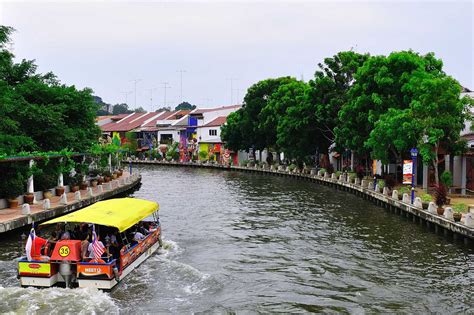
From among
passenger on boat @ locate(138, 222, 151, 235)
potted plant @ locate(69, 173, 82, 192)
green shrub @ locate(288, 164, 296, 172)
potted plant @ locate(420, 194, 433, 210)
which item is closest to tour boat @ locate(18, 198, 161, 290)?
passenger on boat @ locate(138, 222, 151, 235)

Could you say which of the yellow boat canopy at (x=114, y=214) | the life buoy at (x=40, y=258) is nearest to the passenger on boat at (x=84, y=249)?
the yellow boat canopy at (x=114, y=214)

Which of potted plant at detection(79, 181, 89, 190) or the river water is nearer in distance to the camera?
the river water

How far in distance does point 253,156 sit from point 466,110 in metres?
50.2

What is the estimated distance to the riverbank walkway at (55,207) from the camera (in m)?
26.1

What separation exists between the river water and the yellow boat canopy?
6.57 feet

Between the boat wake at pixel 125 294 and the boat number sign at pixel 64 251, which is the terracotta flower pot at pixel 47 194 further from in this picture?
the boat number sign at pixel 64 251

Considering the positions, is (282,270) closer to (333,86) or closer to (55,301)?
(55,301)

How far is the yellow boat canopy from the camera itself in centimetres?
1870

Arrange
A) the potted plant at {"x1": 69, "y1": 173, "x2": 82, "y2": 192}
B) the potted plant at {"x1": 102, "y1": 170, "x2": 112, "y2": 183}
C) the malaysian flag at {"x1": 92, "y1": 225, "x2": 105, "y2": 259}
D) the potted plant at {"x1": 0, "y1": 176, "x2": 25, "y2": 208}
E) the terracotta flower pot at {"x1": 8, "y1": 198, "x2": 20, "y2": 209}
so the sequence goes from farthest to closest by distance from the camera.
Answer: the potted plant at {"x1": 102, "y1": 170, "x2": 112, "y2": 183} < the potted plant at {"x1": 69, "y1": 173, "x2": 82, "y2": 192} < the terracotta flower pot at {"x1": 8, "y1": 198, "x2": 20, "y2": 209} < the potted plant at {"x1": 0, "y1": 176, "x2": 25, "y2": 208} < the malaysian flag at {"x1": 92, "y1": 225, "x2": 105, "y2": 259}

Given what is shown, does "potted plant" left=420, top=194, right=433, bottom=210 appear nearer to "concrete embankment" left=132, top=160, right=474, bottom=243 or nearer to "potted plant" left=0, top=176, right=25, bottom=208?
"concrete embankment" left=132, top=160, right=474, bottom=243

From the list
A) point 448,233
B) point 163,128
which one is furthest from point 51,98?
point 163,128

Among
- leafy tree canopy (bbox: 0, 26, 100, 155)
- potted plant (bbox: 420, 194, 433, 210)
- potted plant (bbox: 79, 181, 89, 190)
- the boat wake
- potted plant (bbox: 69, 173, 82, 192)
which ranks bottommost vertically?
the boat wake

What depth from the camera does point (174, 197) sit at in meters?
Result: 43.8

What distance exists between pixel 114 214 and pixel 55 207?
40.1 ft
